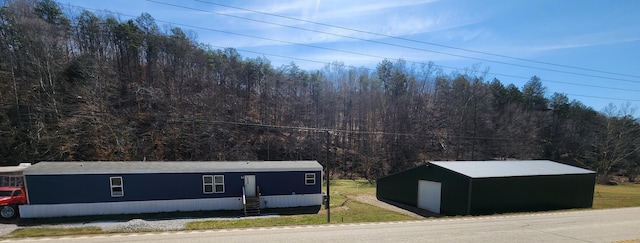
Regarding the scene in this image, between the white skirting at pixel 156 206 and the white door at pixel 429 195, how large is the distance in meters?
7.25

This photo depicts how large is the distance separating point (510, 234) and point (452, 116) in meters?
40.8

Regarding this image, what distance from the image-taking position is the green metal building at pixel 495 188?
16547 millimetres

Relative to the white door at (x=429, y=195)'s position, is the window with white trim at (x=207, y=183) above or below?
above

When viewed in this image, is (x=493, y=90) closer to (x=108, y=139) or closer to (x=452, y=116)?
(x=452, y=116)

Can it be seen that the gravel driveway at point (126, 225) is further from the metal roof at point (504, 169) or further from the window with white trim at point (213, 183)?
the metal roof at point (504, 169)

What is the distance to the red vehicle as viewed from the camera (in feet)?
48.0

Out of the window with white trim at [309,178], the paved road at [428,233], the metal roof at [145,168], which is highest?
the metal roof at [145,168]

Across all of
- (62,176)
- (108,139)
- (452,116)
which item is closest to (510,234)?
(62,176)

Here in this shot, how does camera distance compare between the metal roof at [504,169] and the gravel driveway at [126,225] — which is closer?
the gravel driveway at [126,225]

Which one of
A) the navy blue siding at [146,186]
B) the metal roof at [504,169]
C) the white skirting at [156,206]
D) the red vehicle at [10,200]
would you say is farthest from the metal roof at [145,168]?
the metal roof at [504,169]

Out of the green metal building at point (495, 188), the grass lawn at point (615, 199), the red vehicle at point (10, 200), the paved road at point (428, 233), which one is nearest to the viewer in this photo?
the paved road at point (428, 233)

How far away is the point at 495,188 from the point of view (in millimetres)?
16922

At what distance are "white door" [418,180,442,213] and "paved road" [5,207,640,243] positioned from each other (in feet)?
19.1

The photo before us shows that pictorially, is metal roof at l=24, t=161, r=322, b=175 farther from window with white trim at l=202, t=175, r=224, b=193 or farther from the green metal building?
the green metal building
